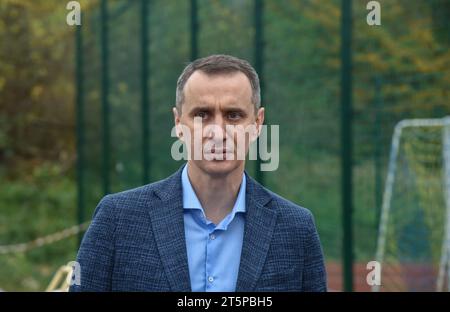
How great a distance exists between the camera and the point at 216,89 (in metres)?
2.46

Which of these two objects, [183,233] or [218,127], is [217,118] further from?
[183,233]

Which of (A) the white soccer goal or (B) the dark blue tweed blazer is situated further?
(A) the white soccer goal

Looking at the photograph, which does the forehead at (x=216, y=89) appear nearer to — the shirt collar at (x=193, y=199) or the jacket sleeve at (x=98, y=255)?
the shirt collar at (x=193, y=199)

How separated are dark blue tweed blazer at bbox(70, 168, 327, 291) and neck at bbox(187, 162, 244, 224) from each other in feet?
0.16

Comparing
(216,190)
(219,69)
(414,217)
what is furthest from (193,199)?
(414,217)

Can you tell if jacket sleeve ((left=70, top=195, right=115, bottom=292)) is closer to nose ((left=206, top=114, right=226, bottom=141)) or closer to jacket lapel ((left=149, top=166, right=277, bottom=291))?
jacket lapel ((left=149, top=166, right=277, bottom=291))

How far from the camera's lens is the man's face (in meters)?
2.46

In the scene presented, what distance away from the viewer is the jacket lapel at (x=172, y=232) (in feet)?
7.88

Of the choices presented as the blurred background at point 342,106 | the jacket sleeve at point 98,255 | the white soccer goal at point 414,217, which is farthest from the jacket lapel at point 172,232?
the white soccer goal at point 414,217

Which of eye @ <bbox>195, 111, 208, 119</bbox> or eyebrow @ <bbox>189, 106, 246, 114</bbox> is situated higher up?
eyebrow @ <bbox>189, 106, 246, 114</bbox>

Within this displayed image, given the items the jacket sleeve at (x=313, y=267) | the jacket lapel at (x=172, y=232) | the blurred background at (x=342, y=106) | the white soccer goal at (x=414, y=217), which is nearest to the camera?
the jacket lapel at (x=172, y=232)

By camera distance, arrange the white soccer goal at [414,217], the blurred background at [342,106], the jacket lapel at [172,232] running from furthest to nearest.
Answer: the white soccer goal at [414,217] < the blurred background at [342,106] < the jacket lapel at [172,232]

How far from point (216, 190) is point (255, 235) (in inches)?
6.0

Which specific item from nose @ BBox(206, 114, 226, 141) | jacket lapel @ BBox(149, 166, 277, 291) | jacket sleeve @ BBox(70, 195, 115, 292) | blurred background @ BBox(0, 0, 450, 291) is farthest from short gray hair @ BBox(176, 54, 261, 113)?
blurred background @ BBox(0, 0, 450, 291)
